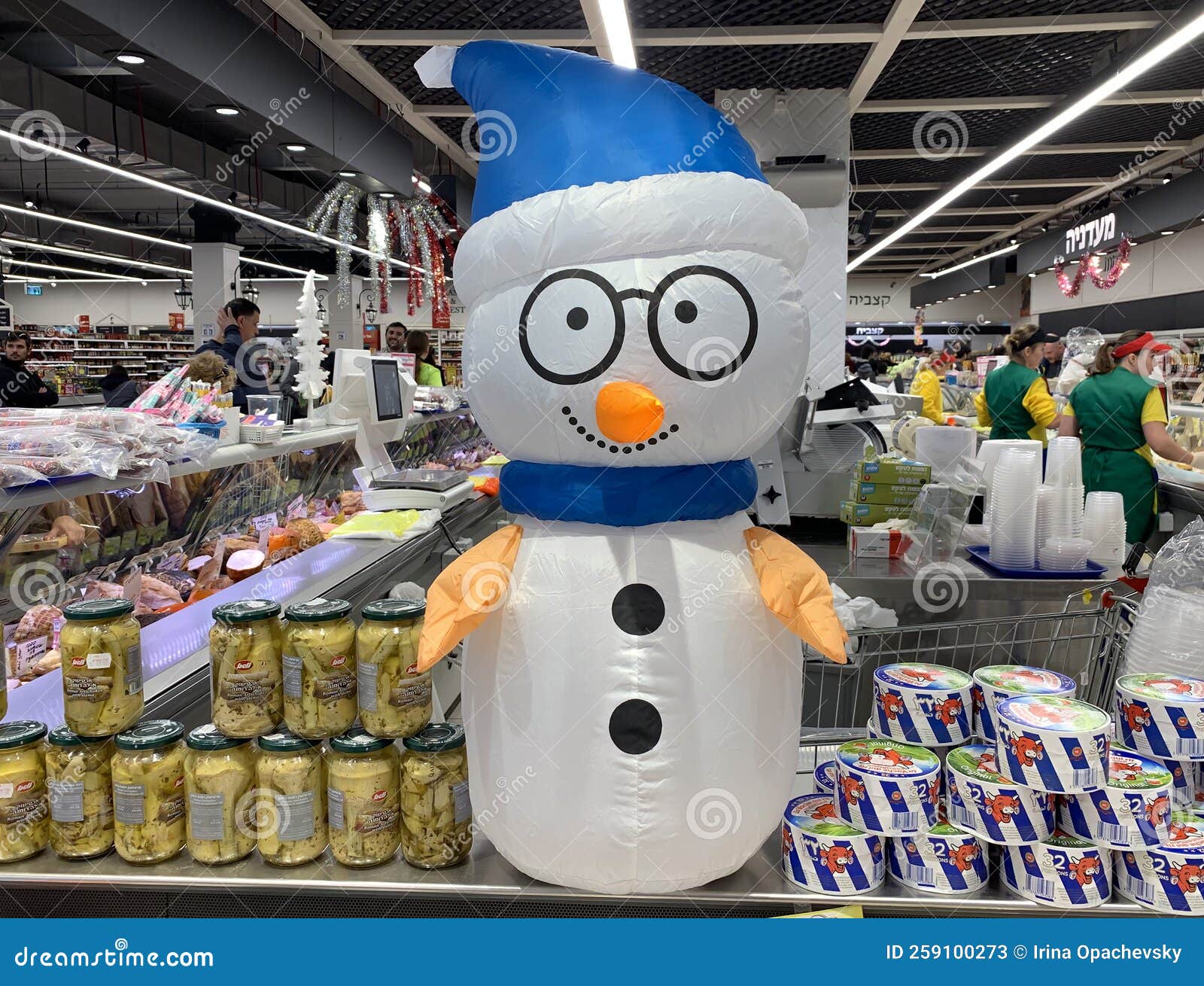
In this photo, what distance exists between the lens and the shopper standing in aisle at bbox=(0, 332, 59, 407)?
25.1ft

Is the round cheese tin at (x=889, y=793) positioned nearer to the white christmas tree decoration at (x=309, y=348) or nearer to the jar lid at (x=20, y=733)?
the jar lid at (x=20, y=733)

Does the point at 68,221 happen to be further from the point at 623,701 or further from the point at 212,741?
the point at 623,701

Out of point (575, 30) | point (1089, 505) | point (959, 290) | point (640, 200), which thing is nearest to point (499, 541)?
point (640, 200)

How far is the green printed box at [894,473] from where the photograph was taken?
13.1ft

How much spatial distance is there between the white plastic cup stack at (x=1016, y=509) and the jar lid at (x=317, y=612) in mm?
2396

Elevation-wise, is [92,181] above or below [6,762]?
above

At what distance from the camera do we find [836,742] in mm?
2080

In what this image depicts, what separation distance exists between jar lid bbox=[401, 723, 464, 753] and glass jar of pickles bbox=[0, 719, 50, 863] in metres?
A: 0.61

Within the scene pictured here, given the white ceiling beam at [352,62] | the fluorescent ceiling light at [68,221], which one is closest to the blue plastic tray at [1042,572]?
the white ceiling beam at [352,62]

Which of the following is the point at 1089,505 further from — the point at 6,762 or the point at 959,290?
the point at 959,290

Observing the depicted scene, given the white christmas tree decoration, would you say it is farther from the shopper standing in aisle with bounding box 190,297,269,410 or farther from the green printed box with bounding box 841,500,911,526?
the green printed box with bounding box 841,500,911,526

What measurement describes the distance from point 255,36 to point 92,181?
1050 cm

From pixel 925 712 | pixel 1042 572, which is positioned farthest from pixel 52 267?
pixel 925 712
